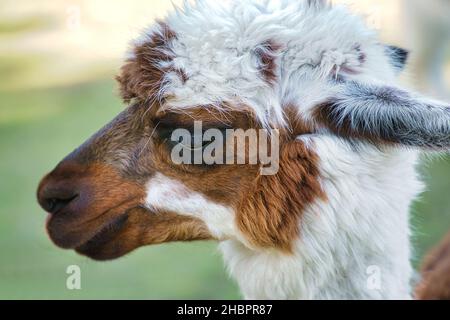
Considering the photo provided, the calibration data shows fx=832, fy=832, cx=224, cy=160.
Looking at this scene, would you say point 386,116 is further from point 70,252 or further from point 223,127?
point 70,252

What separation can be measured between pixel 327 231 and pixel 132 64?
0.77 metres

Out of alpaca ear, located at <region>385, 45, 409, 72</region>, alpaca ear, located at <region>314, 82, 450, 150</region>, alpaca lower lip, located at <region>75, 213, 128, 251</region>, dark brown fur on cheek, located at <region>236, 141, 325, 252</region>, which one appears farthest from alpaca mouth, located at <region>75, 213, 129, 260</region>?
alpaca ear, located at <region>385, 45, 409, 72</region>

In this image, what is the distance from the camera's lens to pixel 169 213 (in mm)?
2443

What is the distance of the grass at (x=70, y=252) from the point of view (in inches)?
221

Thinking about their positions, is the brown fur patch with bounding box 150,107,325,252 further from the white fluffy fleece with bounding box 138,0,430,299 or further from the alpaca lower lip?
the alpaca lower lip

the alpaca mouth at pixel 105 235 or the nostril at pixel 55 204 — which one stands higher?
the nostril at pixel 55 204

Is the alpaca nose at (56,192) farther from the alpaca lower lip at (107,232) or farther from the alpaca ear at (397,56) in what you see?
the alpaca ear at (397,56)

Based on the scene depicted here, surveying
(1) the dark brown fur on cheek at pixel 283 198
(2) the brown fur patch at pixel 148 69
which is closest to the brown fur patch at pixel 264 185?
(1) the dark brown fur on cheek at pixel 283 198

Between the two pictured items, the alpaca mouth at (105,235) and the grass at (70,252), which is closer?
the alpaca mouth at (105,235)

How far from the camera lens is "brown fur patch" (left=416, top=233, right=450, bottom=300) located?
291cm

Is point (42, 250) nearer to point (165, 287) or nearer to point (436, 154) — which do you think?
point (165, 287)

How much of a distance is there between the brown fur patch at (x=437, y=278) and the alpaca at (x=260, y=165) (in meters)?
0.47

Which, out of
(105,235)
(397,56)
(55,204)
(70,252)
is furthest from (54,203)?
(70,252)
